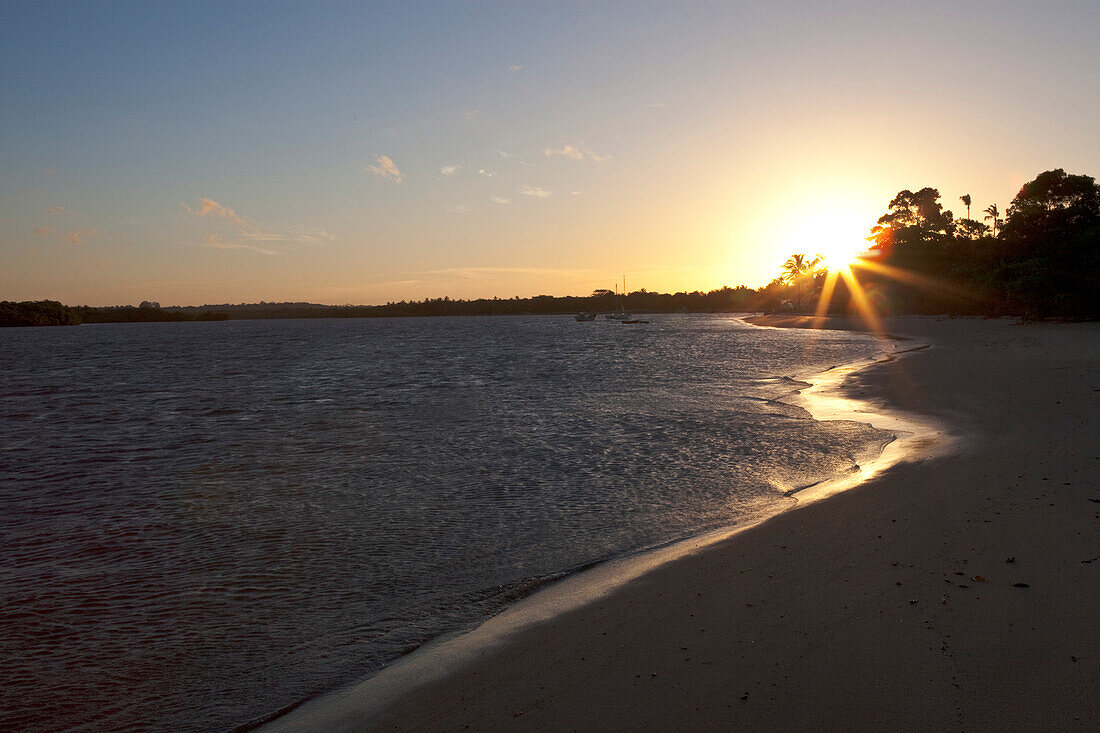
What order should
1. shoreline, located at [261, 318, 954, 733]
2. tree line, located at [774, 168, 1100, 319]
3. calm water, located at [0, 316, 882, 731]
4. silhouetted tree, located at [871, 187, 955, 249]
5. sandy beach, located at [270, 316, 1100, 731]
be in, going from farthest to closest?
silhouetted tree, located at [871, 187, 955, 249], tree line, located at [774, 168, 1100, 319], calm water, located at [0, 316, 882, 731], shoreline, located at [261, 318, 954, 733], sandy beach, located at [270, 316, 1100, 731]

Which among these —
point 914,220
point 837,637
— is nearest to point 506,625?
point 837,637

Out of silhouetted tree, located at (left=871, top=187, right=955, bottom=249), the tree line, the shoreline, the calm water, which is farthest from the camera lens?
silhouetted tree, located at (left=871, top=187, right=955, bottom=249)

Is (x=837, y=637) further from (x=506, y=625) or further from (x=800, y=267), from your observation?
(x=800, y=267)

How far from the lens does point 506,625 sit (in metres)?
6.34

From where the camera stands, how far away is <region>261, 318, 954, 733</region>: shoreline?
4914 millimetres

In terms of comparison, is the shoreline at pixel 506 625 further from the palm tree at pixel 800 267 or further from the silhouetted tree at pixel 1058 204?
the palm tree at pixel 800 267

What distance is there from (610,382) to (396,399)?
35.2 feet

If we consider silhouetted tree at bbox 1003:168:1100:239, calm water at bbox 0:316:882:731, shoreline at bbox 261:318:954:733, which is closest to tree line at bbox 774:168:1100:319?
silhouetted tree at bbox 1003:168:1100:239

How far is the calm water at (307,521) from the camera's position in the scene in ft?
19.3

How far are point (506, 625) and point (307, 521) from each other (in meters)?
5.18

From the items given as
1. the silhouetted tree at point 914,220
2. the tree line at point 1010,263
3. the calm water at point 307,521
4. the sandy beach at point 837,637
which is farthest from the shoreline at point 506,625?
the silhouetted tree at point 914,220

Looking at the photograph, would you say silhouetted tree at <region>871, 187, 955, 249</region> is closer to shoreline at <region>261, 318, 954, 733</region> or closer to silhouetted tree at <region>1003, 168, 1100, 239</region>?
silhouetted tree at <region>1003, 168, 1100, 239</region>

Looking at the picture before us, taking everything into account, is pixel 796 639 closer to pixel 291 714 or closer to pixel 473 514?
pixel 291 714

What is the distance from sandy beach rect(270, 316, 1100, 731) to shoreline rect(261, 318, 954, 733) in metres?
0.05
